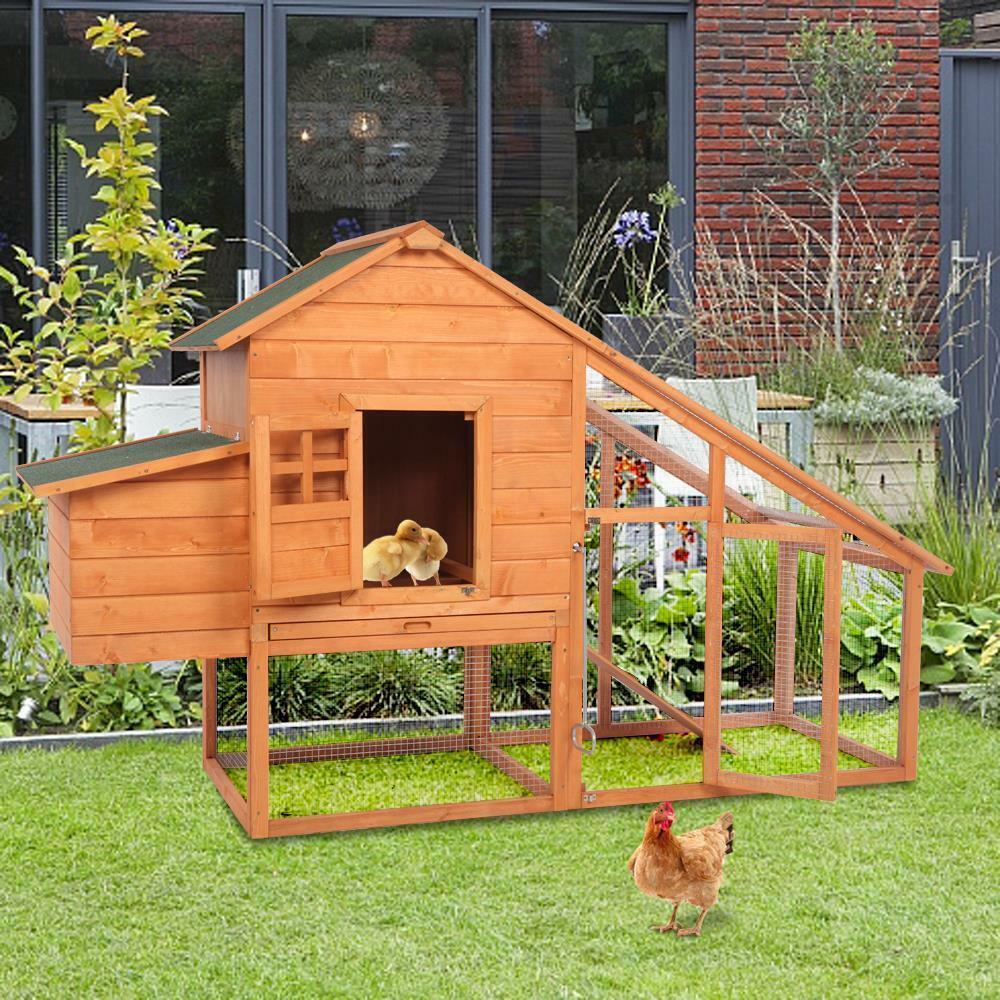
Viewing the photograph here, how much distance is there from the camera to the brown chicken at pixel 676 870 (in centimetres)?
376

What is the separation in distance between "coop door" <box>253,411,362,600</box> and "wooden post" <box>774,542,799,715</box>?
59.2 inches

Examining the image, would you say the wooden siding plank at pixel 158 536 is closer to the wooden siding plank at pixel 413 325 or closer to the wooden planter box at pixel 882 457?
the wooden siding plank at pixel 413 325

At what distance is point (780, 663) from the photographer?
5.32 m

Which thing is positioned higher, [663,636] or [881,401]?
[881,401]

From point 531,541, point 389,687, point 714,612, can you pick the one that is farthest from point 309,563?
point 389,687

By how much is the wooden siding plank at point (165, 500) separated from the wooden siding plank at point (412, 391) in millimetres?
228

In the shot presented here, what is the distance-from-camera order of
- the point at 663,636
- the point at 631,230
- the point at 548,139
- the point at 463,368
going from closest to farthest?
the point at 463,368, the point at 663,636, the point at 631,230, the point at 548,139

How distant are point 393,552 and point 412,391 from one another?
1.57 feet

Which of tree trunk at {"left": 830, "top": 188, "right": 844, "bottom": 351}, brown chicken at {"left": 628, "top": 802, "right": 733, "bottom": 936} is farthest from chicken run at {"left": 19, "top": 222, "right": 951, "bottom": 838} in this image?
tree trunk at {"left": 830, "top": 188, "right": 844, "bottom": 351}

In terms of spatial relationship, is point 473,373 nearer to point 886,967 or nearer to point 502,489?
point 502,489

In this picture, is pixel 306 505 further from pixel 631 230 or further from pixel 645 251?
pixel 645 251

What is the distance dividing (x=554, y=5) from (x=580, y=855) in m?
5.87

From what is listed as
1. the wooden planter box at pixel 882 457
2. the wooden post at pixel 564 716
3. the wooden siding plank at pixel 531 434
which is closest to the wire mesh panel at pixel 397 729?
the wooden post at pixel 564 716

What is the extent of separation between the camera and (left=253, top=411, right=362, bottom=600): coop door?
426 centimetres
